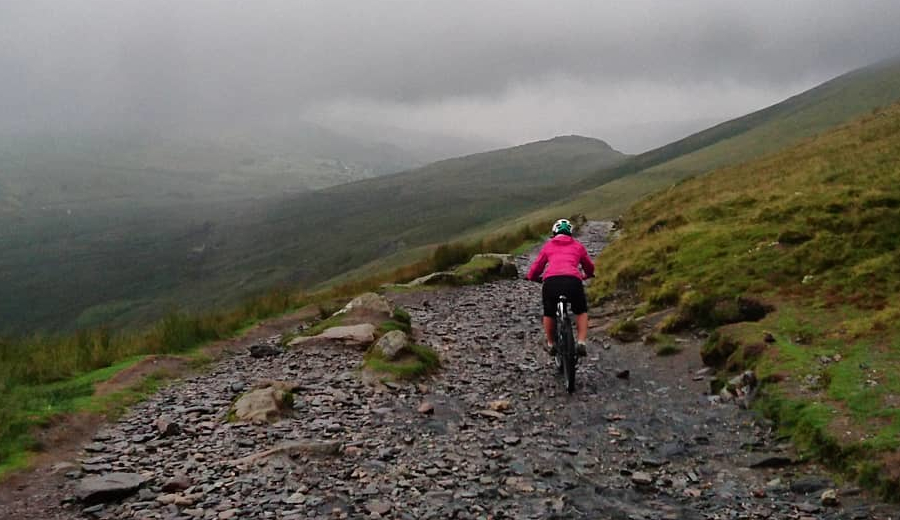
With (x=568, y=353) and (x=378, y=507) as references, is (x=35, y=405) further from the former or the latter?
(x=568, y=353)

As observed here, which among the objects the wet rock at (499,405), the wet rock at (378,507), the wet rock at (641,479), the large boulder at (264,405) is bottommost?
the wet rock at (641,479)

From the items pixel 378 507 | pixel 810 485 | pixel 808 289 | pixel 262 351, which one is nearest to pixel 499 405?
pixel 378 507

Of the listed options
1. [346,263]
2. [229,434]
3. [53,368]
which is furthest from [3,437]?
[346,263]

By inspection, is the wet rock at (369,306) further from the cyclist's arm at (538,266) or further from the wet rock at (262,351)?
the cyclist's arm at (538,266)

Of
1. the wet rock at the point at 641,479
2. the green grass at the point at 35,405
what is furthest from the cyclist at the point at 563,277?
the green grass at the point at 35,405

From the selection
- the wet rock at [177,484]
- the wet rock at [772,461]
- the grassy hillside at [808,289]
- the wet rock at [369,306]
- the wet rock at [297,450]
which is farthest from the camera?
the wet rock at [369,306]

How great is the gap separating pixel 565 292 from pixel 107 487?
8.16m

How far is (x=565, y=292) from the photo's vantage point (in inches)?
481

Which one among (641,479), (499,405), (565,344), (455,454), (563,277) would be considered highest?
(563,277)

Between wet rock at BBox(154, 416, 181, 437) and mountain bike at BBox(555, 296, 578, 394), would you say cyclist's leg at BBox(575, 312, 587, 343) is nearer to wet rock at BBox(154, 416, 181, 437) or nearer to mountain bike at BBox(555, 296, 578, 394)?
mountain bike at BBox(555, 296, 578, 394)

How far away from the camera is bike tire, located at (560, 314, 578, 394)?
38.3 ft

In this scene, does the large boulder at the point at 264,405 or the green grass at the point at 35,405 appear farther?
the large boulder at the point at 264,405

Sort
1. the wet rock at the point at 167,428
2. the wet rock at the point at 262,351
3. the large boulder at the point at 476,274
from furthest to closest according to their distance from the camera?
the large boulder at the point at 476,274, the wet rock at the point at 262,351, the wet rock at the point at 167,428

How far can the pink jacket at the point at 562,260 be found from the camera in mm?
12477
